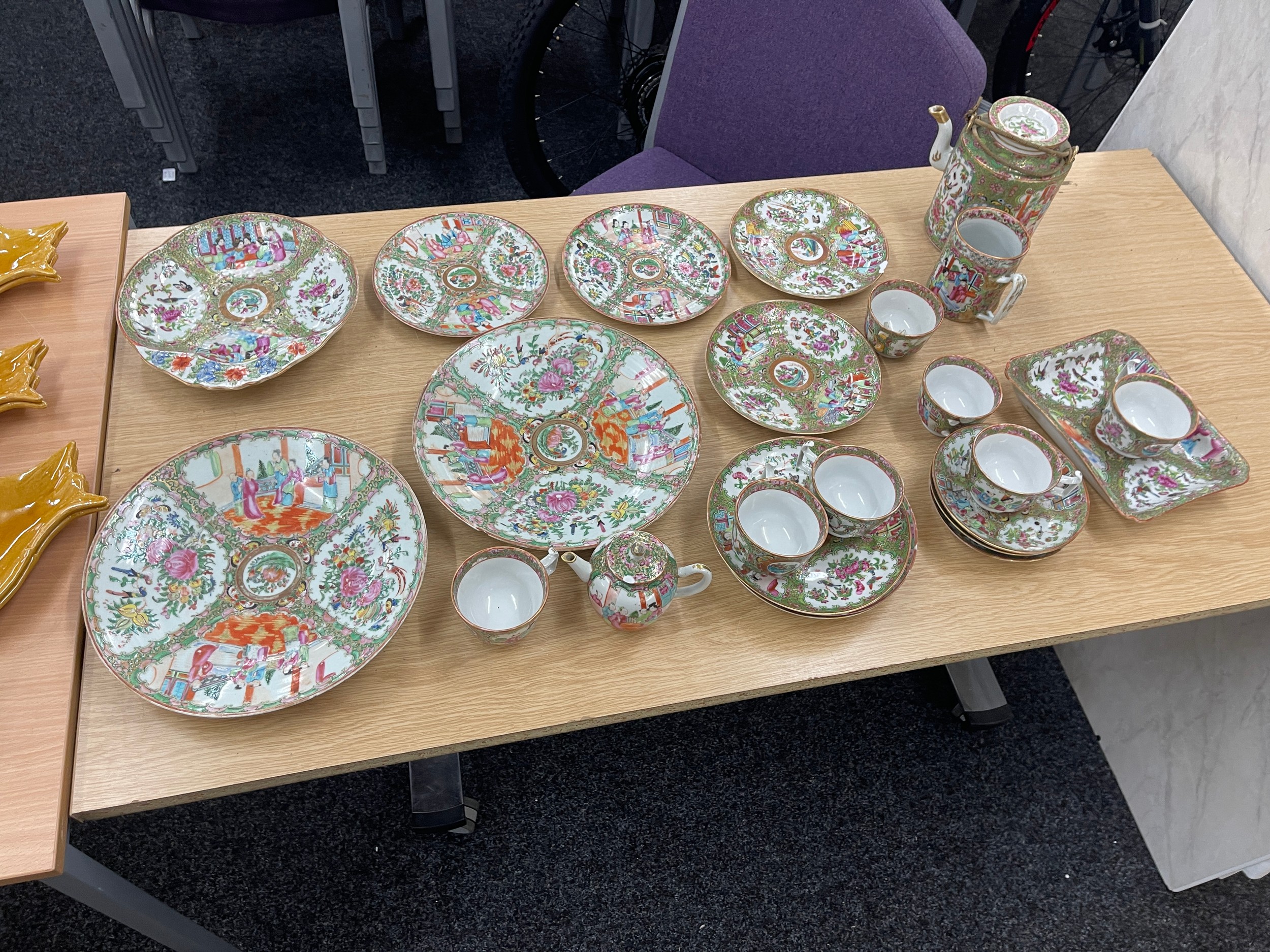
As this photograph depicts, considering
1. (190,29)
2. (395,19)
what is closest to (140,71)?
(190,29)

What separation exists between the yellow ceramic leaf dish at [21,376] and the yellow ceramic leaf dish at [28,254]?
0.09 metres

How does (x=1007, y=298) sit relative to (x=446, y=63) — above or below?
above

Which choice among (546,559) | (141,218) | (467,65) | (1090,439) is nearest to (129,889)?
(546,559)

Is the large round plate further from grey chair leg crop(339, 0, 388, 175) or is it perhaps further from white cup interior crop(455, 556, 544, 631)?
grey chair leg crop(339, 0, 388, 175)

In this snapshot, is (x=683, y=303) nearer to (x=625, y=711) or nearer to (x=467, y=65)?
(x=625, y=711)

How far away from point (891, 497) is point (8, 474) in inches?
36.4

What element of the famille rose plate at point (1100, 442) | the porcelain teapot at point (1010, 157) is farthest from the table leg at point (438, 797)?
the porcelain teapot at point (1010, 157)

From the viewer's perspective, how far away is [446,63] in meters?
2.09

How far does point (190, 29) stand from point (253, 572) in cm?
220

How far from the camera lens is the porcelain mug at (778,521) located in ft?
2.94

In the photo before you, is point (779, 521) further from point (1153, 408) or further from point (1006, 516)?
point (1153, 408)

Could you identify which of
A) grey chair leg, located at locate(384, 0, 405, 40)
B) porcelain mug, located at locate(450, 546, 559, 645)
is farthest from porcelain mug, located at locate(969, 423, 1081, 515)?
grey chair leg, located at locate(384, 0, 405, 40)

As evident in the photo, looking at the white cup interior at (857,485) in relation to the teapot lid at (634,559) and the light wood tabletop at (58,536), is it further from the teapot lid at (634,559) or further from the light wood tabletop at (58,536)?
the light wood tabletop at (58,536)

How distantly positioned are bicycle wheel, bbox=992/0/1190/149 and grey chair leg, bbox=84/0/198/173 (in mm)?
2095
